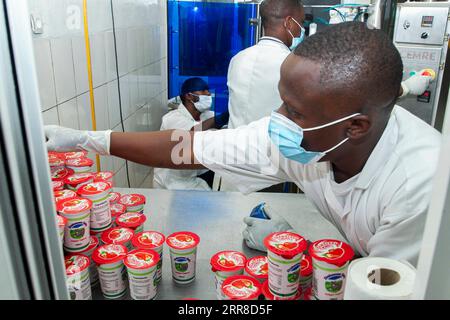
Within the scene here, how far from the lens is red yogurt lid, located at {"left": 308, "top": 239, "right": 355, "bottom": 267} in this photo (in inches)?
32.9

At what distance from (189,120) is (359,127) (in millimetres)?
1873

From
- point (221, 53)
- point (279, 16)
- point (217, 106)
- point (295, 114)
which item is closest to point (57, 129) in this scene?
point (295, 114)

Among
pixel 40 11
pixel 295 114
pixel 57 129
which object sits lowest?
pixel 57 129

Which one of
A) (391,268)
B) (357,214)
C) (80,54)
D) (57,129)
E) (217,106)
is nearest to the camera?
(391,268)

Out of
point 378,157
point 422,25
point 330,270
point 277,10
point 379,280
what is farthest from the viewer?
point 422,25

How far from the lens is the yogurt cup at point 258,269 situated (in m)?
0.97

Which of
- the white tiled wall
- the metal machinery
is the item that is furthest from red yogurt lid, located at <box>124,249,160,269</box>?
the metal machinery

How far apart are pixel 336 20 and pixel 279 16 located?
582mm

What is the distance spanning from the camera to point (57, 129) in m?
1.36

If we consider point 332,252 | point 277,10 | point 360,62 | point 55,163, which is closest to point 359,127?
point 360,62

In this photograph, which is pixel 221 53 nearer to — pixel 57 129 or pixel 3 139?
pixel 57 129

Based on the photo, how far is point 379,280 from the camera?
51cm

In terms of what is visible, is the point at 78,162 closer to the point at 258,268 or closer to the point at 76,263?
the point at 76,263

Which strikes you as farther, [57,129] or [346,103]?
[57,129]
